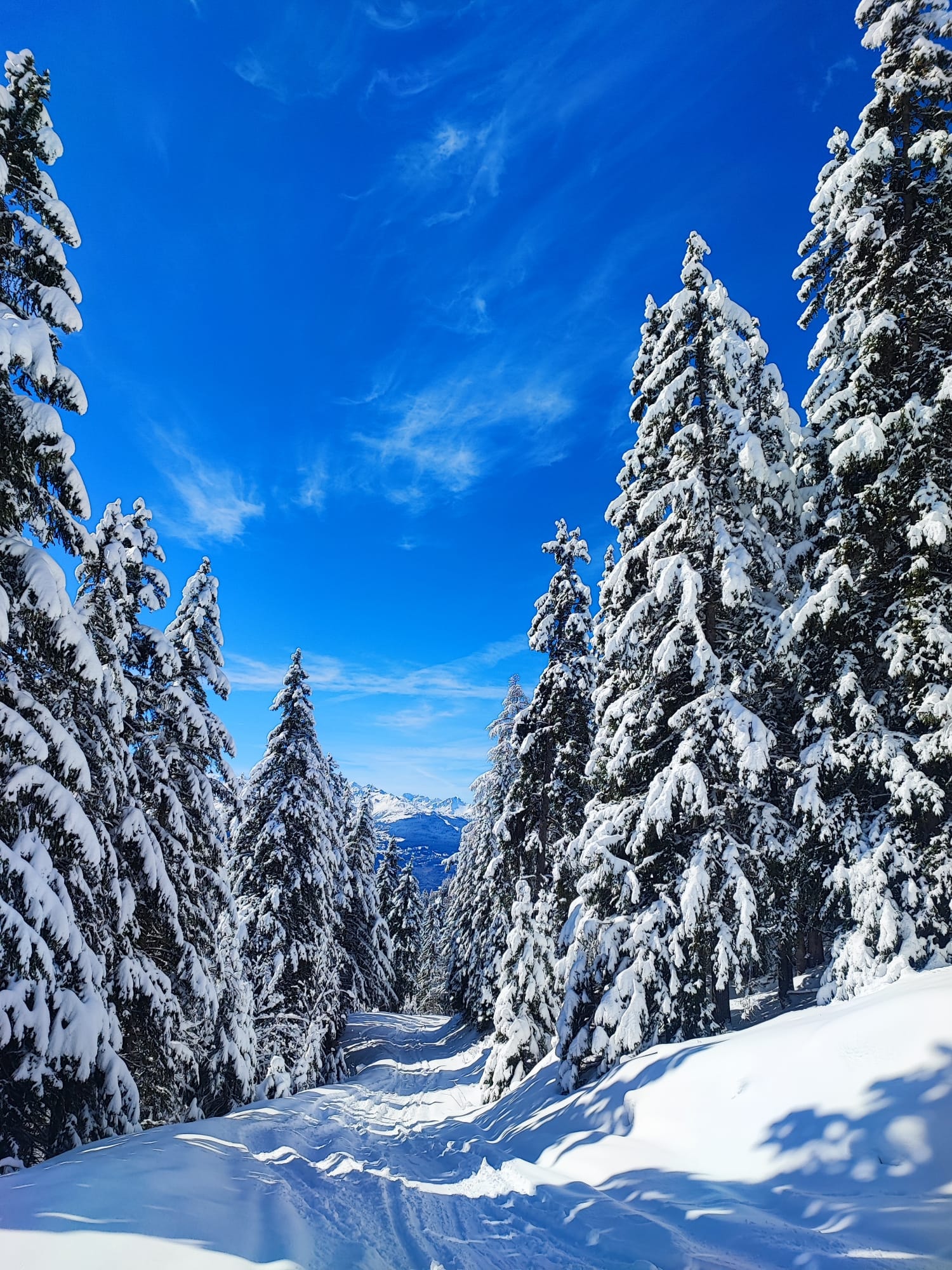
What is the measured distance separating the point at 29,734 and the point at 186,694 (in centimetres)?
713

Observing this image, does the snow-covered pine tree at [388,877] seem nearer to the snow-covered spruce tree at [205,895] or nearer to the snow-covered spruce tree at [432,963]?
the snow-covered spruce tree at [432,963]

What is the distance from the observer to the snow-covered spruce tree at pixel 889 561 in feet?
31.0

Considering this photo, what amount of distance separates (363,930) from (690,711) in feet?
97.1

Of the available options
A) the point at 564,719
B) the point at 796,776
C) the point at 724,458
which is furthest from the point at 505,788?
the point at 724,458

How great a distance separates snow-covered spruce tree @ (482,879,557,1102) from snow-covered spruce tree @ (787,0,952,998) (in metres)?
8.79

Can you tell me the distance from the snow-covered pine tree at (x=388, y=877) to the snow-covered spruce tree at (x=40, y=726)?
4125cm

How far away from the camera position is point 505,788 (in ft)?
89.8

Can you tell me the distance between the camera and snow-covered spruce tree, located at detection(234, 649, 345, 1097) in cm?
1917

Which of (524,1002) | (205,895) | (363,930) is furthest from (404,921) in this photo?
(205,895)

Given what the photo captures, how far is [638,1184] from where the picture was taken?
659cm

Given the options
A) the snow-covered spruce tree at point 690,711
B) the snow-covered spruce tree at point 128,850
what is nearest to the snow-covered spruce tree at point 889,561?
the snow-covered spruce tree at point 690,711

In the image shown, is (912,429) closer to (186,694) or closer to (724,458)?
(724,458)

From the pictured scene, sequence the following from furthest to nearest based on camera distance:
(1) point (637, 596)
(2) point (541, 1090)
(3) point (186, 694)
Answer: (3) point (186, 694) < (1) point (637, 596) < (2) point (541, 1090)

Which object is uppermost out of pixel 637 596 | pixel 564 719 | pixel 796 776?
pixel 637 596
